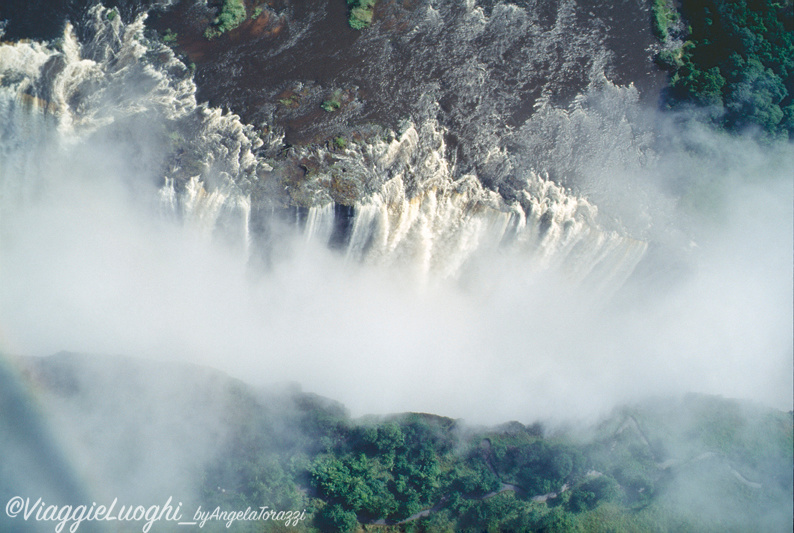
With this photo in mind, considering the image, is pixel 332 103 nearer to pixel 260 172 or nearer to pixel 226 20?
pixel 260 172

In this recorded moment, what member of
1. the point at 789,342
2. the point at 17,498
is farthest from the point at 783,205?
the point at 17,498

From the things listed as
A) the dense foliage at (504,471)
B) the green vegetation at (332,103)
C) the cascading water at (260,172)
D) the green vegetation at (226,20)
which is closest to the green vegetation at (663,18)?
the cascading water at (260,172)

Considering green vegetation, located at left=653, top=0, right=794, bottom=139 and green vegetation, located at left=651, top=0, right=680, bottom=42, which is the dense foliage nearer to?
green vegetation, located at left=653, top=0, right=794, bottom=139

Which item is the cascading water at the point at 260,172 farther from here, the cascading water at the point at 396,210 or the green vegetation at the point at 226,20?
the green vegetation at the point at 226,20

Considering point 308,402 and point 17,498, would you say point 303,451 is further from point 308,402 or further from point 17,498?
point 17,498

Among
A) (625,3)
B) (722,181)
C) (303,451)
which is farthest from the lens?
(625,3)
